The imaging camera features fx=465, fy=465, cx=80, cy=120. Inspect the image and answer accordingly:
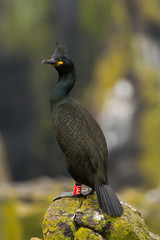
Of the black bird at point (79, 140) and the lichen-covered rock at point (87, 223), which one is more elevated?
the black bird at point (79, 140)

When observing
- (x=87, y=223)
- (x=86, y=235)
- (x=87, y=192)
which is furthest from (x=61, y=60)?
(x=86, y=235)

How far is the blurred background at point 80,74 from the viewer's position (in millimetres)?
29562

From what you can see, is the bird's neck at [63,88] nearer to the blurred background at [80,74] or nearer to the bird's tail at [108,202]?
the bird's tail at [108,202]

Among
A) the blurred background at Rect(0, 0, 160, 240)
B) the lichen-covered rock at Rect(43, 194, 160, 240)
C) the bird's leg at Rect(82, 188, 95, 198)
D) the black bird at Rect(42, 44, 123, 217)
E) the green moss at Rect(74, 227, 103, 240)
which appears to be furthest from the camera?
the blurred background at Rect(0, 0, 160, 240)

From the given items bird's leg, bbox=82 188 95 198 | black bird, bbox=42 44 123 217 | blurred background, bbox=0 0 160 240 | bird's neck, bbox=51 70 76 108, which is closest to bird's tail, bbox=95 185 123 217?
black bird, bbox=42 44 123 217

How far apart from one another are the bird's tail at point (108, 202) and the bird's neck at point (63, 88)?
5.00ft

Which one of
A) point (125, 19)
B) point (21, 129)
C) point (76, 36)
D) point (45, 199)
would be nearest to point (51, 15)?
point (76, 36)

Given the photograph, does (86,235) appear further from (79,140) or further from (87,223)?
(79,140)

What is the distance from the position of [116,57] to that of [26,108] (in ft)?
24.1

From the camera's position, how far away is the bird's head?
7320 millimetres

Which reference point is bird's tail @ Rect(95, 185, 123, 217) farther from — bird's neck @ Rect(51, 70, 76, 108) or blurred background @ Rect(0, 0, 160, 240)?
blurred background @ Rect(0, 0, 160, 240)

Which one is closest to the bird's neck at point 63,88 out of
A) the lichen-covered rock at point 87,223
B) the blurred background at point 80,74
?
the lichen-covered rock at point 87,223

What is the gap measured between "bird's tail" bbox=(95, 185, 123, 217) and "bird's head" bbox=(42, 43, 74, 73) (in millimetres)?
1947

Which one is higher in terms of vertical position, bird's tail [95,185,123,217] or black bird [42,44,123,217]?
black bird [42,44,123,217]
